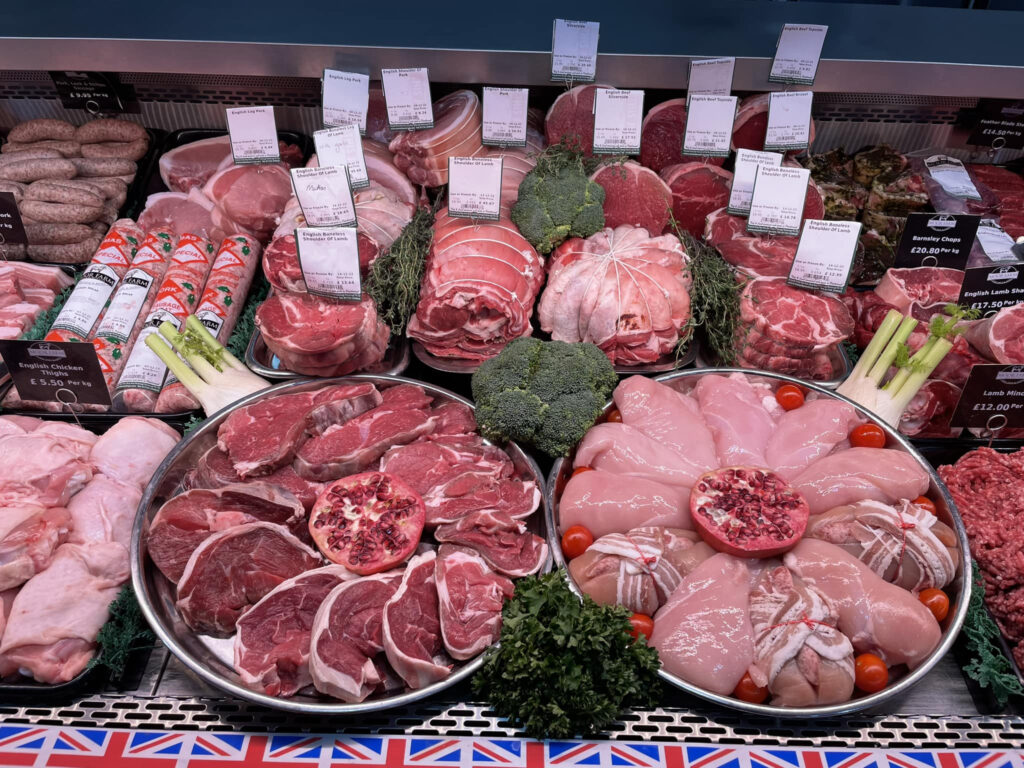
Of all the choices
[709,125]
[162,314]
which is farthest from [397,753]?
[709,125]

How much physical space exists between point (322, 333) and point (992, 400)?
248 centimetres

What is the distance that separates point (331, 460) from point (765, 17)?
2.69 m

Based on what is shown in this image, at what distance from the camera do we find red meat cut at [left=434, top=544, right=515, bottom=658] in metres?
2.07

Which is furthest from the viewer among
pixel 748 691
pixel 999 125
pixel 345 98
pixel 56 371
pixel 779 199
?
pixel 999 125

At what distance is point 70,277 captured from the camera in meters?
3.54

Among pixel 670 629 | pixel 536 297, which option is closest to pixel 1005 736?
pixel 670 629

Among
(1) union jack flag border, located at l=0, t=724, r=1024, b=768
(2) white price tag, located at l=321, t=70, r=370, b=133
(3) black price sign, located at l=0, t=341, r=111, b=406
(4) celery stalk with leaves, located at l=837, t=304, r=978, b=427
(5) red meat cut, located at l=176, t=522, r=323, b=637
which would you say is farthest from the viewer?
(2) white price tag, located at l=321, t=70, r=370, b=133

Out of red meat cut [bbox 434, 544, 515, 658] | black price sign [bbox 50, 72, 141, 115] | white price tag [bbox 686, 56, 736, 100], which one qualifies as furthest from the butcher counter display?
white price tag [bbox 686, 56, 736, 100]

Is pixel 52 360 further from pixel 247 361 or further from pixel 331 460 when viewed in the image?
pixel 331 460

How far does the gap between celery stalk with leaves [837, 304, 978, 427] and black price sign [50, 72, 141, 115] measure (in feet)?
12.0

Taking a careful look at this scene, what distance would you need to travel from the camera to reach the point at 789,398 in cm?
280

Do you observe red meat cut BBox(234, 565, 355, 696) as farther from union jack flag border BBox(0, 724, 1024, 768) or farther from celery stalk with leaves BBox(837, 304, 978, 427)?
celery stalk with leaves BBox(837, 304, 978, 427)

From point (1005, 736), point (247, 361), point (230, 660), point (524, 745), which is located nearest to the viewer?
point (524, 745)

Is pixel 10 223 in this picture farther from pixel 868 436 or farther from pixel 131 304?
pixel 868 436
